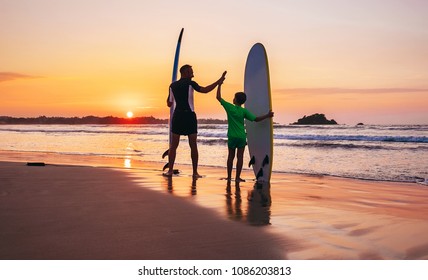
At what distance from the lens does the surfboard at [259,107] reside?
682 cm

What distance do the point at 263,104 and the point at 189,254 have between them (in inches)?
180

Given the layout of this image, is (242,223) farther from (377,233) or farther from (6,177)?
(6,177)

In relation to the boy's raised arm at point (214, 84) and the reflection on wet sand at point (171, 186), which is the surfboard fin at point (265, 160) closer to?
the reflection on wet sand at point (171, 186)

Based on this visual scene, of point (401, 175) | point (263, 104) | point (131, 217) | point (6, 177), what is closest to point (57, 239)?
point (131, 217)

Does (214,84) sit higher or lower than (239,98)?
higher

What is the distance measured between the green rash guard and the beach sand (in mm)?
876

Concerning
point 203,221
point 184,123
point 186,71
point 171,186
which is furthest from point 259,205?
point 186,71

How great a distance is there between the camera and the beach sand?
2.80m

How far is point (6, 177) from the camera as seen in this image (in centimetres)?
637

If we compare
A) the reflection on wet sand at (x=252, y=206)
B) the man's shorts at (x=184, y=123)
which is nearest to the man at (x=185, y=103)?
the man's shorts at (x=184, y=123)

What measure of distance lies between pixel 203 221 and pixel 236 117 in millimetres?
3089

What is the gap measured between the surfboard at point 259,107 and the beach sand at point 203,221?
2.58 ft

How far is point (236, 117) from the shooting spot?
657 centimetres

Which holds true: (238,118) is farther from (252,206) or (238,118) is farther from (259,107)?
(252,206)
